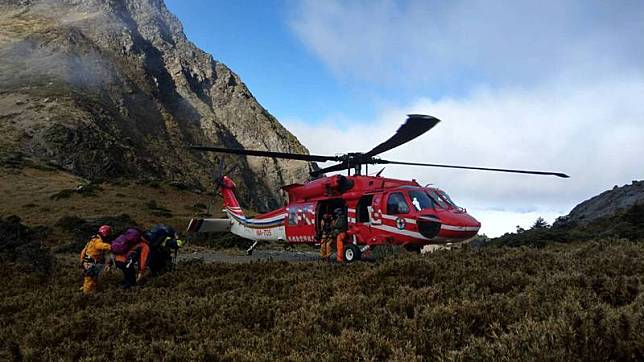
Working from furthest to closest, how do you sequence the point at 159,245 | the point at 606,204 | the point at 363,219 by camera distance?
the point at 606,204 < the point at 363,219 < the point at 159,245

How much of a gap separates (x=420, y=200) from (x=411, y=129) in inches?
110

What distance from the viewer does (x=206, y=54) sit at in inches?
4087

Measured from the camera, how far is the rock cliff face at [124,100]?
54.7m

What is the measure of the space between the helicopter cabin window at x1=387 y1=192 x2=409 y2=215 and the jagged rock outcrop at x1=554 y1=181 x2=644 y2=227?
13500mm

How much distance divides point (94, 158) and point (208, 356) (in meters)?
55.7

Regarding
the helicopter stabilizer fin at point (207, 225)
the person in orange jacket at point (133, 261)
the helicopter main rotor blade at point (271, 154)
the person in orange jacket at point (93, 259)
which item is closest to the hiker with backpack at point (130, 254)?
the person in orange jacket at point (133, 261)

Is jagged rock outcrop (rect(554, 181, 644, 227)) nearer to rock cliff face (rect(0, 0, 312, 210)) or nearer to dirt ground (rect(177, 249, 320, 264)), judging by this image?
dirt ground (rect(177, 249, 320, 264))

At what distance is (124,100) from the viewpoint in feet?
244

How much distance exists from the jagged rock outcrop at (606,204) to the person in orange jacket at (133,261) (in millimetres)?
20223

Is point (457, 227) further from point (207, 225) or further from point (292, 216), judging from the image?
point (207, 225)

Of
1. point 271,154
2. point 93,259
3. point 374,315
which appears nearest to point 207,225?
point 271,154

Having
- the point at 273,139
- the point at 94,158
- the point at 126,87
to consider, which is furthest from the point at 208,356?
the point at 273,139

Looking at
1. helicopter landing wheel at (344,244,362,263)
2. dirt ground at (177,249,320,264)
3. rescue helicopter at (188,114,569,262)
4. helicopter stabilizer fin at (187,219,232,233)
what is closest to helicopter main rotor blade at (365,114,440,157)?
rescue helicopter at (188,114,569,262)

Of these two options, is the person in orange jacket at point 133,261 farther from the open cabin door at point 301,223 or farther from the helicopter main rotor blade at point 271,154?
the open cabin door at point 301,223
